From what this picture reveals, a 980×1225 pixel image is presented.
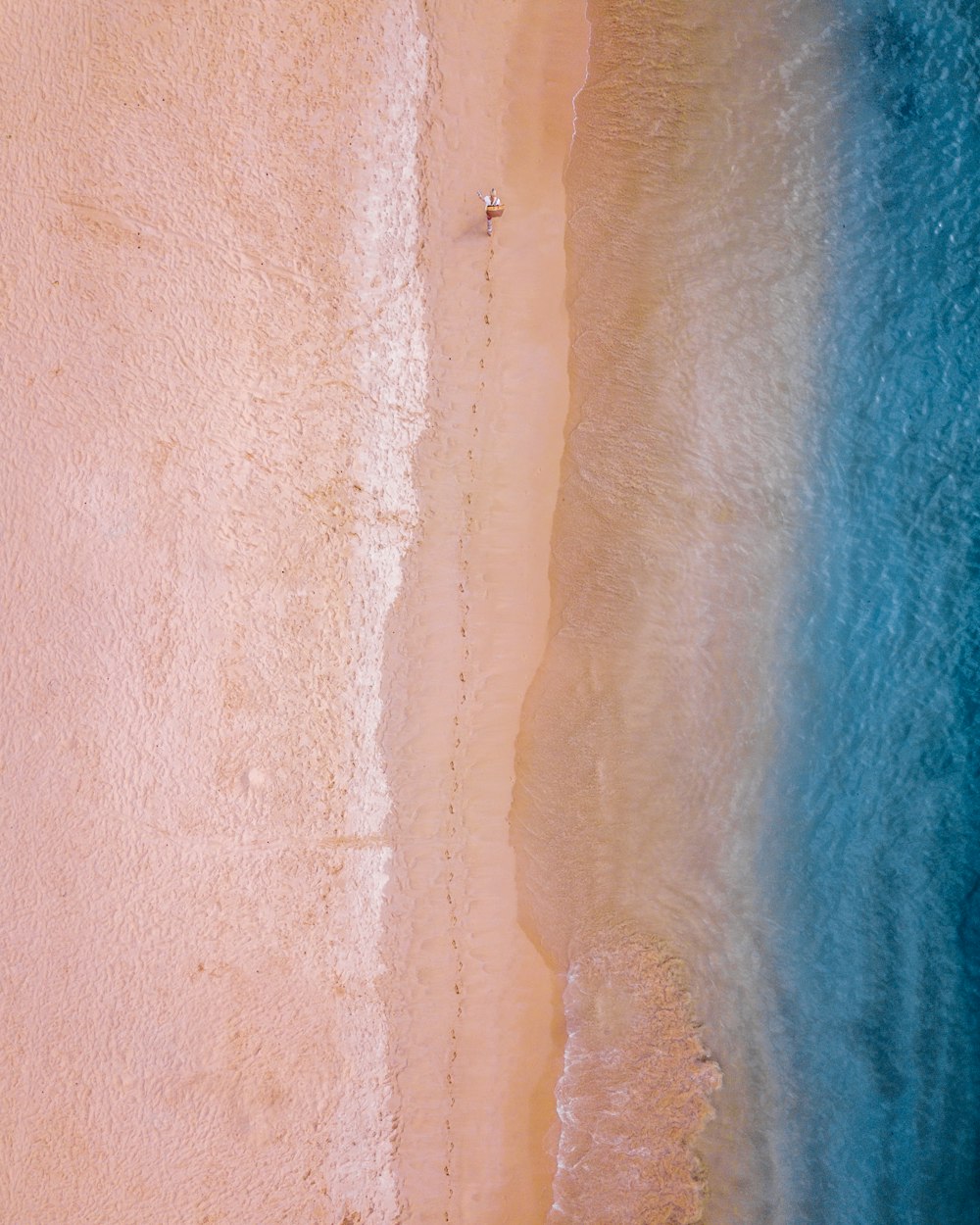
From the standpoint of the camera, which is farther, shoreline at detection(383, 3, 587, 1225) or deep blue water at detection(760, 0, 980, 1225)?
deep blue water at detection(760, 0, 980, 1225)

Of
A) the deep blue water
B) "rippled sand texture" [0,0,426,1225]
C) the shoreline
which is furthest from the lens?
the deep blue water

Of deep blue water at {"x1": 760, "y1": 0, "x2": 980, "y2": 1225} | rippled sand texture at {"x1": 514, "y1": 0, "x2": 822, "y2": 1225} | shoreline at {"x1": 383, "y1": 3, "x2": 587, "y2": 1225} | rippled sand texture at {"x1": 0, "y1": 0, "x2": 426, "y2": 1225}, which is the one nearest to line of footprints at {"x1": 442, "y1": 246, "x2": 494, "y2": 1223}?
shoreline at {"x1": 383, "y1": 3, "x2": 587, "y2": 1225}

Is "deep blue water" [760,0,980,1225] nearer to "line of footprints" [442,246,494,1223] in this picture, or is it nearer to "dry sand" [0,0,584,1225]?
"line of footprints" [442,246,494,1223]

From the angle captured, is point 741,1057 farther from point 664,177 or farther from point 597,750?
point 664,177

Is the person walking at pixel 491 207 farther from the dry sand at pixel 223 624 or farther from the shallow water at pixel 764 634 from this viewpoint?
the shallow water at pixel 764 634

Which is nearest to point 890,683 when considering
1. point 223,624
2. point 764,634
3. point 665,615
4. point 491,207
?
point 764,634
